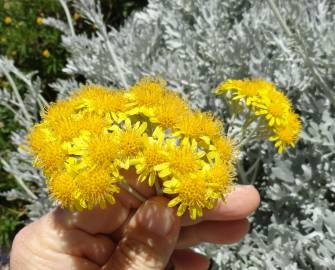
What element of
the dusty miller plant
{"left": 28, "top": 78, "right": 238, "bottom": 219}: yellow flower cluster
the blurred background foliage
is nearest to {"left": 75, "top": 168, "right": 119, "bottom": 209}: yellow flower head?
{"left": 28, "top": 78, "right": 238, "bottom": 219}: yellow flower cluster

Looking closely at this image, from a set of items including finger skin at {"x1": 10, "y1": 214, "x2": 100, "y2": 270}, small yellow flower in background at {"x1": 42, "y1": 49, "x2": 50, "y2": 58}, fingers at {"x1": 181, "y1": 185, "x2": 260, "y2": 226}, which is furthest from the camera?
small yellow flower in background at {"x1": 42, "y1": 49, "x2": 50, "y2": 58}

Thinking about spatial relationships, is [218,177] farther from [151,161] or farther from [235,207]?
[235,207]

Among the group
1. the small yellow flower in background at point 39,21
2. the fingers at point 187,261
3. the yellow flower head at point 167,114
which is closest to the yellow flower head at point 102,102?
the yellow flower head at point 167,114

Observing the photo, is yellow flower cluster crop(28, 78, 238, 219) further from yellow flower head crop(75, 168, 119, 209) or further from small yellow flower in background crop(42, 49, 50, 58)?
small yellow flower in background crop(42, 49, 50, 58)

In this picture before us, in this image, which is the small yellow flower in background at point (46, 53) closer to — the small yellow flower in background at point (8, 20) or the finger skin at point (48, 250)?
the small yellow flower in background at point (8, 20)

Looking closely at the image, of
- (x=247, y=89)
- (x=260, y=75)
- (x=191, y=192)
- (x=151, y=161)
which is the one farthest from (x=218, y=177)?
(x=260, y=75)

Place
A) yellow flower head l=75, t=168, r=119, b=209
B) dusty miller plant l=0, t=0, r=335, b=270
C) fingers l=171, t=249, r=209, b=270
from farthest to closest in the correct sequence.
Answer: dusty miller plant l=0, t=0, r=335, b=270
fingers l=171, t=249, r=209, b=270
yellow flower head l=75, t=168, r=119, b=209

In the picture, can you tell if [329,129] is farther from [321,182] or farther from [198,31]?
[198,31]
